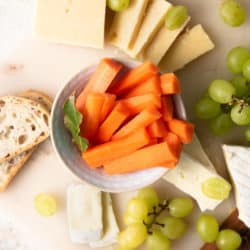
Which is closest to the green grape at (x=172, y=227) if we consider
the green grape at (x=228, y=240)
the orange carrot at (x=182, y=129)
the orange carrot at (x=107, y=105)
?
the green grape at (x=228, y=240)

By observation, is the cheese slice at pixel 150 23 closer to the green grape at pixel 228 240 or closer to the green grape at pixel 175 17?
the green grape at pixel 175 17

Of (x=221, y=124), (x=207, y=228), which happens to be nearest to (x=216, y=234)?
(x=207, y=228)

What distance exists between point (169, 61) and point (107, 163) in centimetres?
33

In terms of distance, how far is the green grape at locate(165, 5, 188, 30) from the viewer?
5.78 feet

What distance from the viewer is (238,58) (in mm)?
1790

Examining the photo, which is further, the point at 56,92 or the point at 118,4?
the point at 56,92

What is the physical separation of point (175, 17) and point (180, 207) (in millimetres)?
493

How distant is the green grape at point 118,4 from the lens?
1765mm

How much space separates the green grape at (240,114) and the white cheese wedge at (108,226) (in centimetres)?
42

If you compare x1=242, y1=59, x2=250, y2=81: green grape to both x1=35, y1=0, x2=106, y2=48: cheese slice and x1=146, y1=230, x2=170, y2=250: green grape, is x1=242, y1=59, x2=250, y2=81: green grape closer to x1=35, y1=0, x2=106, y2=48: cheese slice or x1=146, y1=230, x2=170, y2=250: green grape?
x1=35, y1=0, x2=106, y2=48: cheese slice

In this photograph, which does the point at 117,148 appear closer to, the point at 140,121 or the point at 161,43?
the point at 140,121

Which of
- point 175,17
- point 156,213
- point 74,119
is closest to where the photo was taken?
point 74,119

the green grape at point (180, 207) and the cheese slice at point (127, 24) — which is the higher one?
the cheese slice at point (127, 24)

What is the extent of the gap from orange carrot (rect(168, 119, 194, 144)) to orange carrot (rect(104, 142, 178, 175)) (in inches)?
1.9
